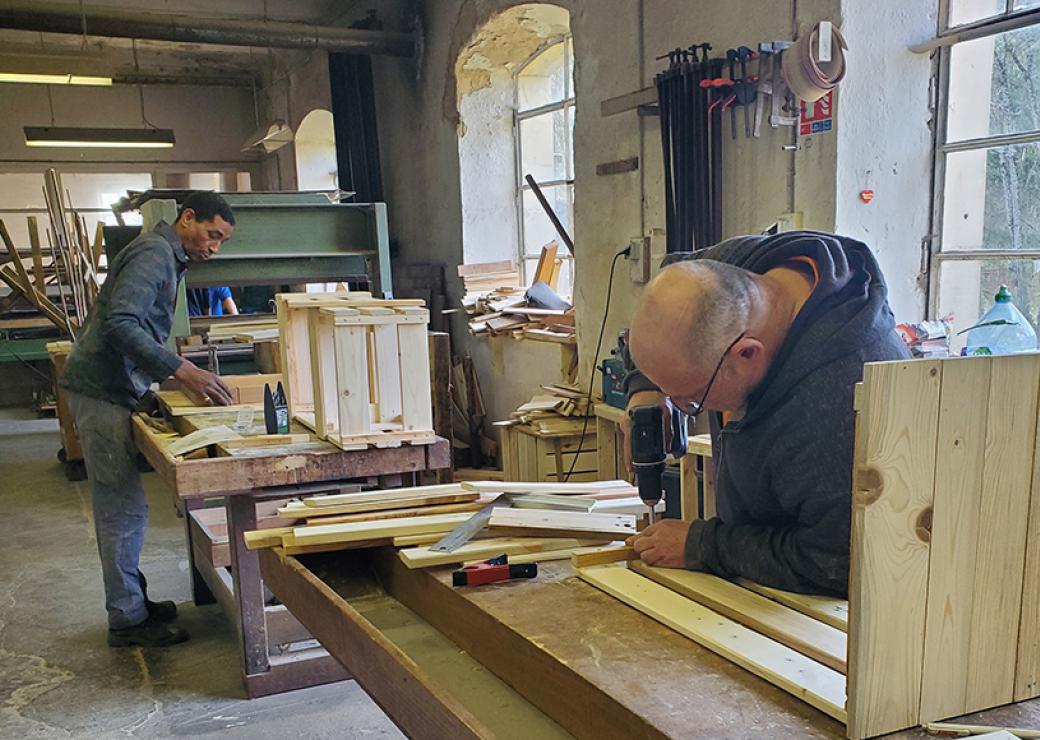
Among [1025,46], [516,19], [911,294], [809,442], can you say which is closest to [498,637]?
[809,442]

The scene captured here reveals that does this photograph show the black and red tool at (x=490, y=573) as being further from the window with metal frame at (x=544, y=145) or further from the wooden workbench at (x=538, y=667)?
the window with metal frame at (x=544, y=145)

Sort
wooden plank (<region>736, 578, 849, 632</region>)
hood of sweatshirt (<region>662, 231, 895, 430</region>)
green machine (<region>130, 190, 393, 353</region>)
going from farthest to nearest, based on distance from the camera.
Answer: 1. green machine (<region>130, 190, 393, 353</region>)
2. hood of sweatshirt (<region>662, 231, 895, 430</region>)
3. wooden plank (<region>736, 578, 849, 632</region>)

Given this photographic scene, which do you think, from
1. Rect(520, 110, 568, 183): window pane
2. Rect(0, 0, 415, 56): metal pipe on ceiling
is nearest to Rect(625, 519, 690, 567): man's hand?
Rect(520, 110, 568, 183): window pane

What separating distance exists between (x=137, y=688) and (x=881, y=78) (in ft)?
10.6

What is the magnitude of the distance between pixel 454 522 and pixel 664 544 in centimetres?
46

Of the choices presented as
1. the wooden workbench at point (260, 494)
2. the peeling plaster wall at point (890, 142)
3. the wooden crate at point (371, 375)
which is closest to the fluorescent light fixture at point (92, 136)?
the wooden workbench at point (260, 494)

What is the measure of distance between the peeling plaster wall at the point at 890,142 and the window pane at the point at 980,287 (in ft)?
0.30

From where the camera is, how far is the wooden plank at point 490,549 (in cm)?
156

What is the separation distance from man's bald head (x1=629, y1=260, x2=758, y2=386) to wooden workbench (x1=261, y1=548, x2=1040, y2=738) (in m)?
0.39

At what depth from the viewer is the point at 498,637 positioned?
1.32 m

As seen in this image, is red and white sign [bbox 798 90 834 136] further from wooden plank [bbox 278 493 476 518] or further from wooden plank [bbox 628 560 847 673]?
wooden plank [bbox 628 560 847 673]

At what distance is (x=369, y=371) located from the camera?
2.54m

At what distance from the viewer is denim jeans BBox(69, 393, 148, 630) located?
314 centimetres

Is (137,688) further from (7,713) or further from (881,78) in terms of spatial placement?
(881,78)
